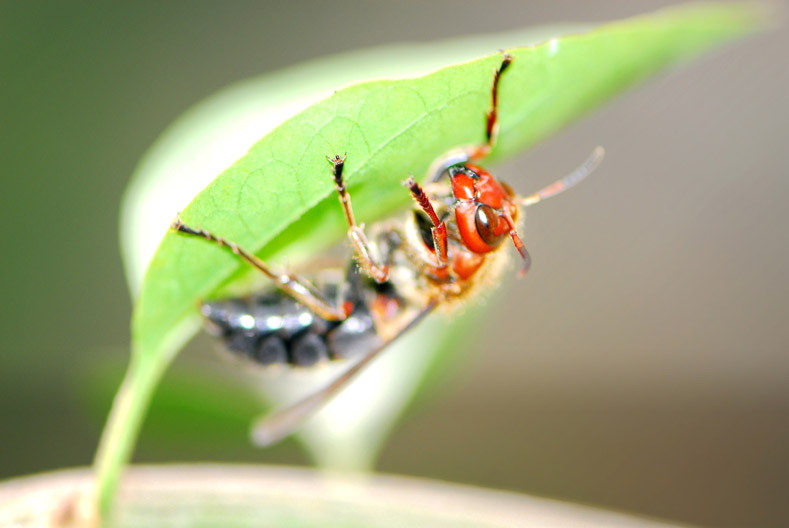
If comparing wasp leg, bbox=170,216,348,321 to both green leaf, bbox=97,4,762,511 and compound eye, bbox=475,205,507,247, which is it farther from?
compound eye, bbox=475,205,507,247

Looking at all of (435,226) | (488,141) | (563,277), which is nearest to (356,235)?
(435,226)

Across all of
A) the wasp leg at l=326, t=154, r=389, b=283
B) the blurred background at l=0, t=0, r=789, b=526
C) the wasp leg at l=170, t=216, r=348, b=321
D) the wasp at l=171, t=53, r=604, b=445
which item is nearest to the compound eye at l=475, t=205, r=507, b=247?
the wasp at l=171, t=53, r=604, b=445

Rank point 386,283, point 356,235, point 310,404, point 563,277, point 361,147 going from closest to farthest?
point 361,147
point 356,235
point 310,404
point 386,283
point 563,277

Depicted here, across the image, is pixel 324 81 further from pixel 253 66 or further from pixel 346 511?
pixel 253 66

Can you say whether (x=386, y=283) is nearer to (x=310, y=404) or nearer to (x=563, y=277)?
(x=310, y=404)

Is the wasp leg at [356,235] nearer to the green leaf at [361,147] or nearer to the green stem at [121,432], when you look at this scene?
the green leaf at [361,147]

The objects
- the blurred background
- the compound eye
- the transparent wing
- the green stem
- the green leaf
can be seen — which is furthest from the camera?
the blurred background

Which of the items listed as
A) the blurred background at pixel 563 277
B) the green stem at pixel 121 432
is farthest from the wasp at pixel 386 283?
the blurred background at pixel 563 277
